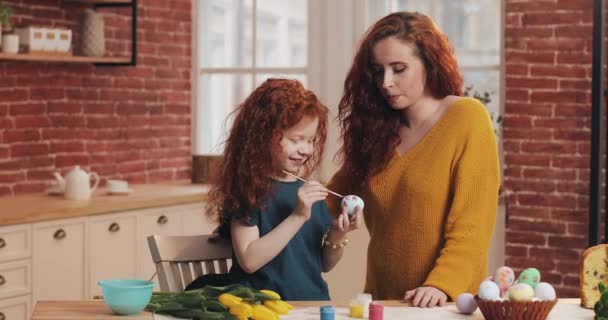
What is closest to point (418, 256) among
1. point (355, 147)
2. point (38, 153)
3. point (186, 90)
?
point (355, 147)

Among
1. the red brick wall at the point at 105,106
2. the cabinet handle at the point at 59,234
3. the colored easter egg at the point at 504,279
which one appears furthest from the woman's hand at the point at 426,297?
the red brick wall at the point at 105,106

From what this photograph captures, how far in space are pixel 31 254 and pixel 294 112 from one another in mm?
2365

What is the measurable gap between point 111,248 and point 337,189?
2349 millimetres

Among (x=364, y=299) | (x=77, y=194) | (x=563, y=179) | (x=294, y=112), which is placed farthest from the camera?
(x=563, y=179)

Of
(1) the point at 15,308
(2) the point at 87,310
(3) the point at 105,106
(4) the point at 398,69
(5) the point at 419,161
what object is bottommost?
(1) the point at 15,308

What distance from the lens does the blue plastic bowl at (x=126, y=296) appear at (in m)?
2.50

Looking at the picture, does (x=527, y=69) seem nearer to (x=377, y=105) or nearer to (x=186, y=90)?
(x=186, y=90)

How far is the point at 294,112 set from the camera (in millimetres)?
2781

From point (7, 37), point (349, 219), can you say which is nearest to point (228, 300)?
point (349, 219)

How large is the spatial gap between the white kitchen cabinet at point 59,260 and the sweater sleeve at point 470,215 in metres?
2.51

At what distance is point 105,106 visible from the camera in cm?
603

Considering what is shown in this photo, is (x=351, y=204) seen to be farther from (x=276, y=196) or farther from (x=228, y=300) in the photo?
(x=228, y=300)

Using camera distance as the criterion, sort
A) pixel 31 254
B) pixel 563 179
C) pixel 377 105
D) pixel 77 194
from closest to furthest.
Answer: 1. pixel 377 105
2. pixel 31 254
3. pixel 77 194
4. pixel 563 179

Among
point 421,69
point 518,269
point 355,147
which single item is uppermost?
point 421,69
